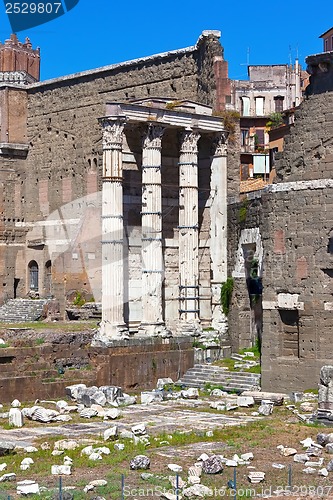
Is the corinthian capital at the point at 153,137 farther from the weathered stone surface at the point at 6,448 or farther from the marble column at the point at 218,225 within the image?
the weathered stone surface at the point at 6,448

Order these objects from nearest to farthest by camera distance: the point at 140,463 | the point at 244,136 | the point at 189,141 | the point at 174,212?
1. the point at 140,463
2. the point at 189,141
3. the point at 174,212
4. the point at 244,136

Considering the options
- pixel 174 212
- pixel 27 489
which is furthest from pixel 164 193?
pixel 27 489

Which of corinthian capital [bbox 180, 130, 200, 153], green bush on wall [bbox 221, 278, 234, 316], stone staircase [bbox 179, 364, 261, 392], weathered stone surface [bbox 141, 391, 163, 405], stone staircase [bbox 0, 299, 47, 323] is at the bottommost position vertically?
weathered stone surface [bbox 141, 391, 163, 405]

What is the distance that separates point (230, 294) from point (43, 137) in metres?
18.2

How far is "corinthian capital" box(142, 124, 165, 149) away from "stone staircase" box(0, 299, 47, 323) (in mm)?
14029

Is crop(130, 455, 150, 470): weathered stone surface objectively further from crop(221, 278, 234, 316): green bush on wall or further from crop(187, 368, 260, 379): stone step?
crop(221, 278, 234, 316): green bush on wall

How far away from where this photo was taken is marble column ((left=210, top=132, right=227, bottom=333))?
3030 centimetres

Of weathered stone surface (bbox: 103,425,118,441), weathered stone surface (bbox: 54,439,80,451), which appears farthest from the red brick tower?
weathered stone surface (bbox: 54,439,80,451)

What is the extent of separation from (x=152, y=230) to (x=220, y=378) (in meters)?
4.96

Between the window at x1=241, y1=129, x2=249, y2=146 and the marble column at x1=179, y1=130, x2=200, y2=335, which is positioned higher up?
the window at x1=241, y1=129, x2=249, y2=146

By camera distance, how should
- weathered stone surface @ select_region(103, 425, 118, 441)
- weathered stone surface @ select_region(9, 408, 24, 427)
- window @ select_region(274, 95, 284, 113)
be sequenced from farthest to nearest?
window @ select_region(274, 95, 284, 113) → weathered stone surface @ select_region(9, 408, 24, 427) → weathered stone surface @ select_region(103, 425, 118, 441)

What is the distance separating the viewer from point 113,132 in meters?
28.3

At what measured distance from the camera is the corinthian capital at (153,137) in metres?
29.1

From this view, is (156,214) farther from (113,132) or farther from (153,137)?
(113,132)
